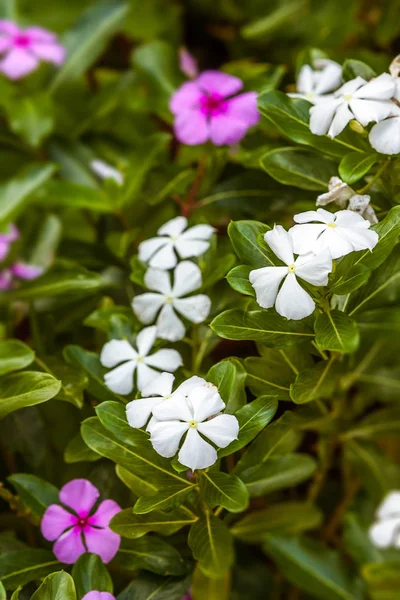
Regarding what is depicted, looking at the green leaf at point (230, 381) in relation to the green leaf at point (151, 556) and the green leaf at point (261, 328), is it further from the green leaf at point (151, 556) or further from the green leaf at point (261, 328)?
the green leaf at point (151, 556)

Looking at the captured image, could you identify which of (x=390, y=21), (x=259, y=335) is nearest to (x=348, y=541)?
(x=259, y=335)

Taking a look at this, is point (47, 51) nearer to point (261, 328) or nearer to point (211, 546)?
point (261, 328)

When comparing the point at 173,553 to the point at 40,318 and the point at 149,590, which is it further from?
the point at 40,318

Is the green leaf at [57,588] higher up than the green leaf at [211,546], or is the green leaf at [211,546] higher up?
the green leaf at [57,588]

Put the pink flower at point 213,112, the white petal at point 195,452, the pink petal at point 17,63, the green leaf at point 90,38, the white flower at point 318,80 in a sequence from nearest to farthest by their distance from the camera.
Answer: the white petal at point 195,452 < the white flower at point 318,80 < the pink flower at point 213,112 < the pink petal at point 17,63 < the green leaf at point 90,38

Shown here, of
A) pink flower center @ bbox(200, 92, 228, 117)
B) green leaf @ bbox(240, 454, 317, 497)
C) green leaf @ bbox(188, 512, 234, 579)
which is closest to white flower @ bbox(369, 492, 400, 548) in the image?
green leaf @ bbox(240, 454, 317, 497)

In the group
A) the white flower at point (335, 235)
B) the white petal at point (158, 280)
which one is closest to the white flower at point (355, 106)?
the white flower at point (335, 235)

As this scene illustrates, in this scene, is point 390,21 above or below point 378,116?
below
